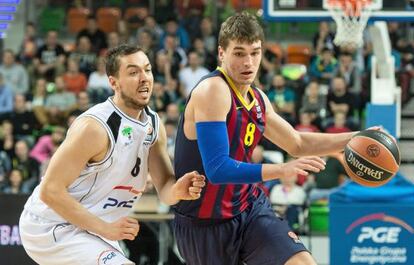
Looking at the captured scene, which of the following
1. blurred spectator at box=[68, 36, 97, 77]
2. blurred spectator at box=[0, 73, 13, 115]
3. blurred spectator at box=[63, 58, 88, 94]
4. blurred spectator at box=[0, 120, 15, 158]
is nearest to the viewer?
blurred spectator at box=[0, 120, 15, 158]

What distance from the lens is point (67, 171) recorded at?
4.70 metres

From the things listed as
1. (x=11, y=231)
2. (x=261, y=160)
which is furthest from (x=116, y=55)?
(x=261, y=160)

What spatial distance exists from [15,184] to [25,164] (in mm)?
→ 795

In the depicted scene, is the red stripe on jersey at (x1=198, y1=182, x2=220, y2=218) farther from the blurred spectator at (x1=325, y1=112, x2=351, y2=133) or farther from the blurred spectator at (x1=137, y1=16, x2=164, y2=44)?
the blurred spectator at (x1=137, y1=16, x2=164, y2=44)

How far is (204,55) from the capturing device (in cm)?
1434

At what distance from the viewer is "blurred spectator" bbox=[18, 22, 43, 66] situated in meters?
15.0

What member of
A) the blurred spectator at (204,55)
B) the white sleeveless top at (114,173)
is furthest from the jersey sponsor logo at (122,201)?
the blurred spectator at (204,55)

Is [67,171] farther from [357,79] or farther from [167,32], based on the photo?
[167,32]

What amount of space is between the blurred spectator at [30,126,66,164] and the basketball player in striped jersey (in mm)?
6527

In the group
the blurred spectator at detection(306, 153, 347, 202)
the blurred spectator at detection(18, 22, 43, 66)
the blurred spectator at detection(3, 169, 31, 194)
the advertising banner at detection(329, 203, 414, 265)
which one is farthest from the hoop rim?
the blurred spectator at detection(18, 22, 43, 66)

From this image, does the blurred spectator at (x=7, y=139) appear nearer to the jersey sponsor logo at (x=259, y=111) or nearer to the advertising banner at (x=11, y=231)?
the advertising banner at (x=11, y=231)

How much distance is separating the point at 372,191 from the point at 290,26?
8.13m

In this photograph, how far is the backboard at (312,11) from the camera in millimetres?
8156

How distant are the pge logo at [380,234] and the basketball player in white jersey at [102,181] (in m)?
3.66
